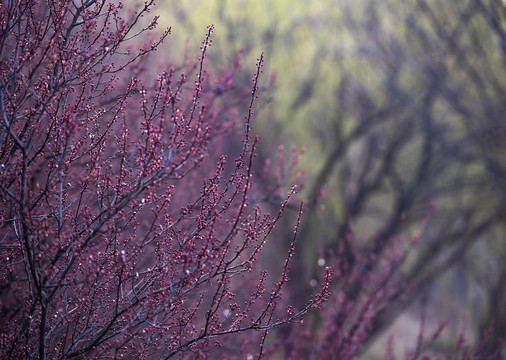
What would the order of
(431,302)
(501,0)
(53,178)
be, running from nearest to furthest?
(53,178) < (501,0) < (431,302)

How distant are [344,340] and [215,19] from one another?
27.7 feet

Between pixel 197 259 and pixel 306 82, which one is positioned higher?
pixel 306 82

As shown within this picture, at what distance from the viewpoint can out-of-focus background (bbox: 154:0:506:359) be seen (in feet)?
31.4

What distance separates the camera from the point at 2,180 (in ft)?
10.2

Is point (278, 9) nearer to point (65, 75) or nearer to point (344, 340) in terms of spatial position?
point (344, 340)

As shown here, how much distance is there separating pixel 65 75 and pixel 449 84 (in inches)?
324

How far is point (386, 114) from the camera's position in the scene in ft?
37.7

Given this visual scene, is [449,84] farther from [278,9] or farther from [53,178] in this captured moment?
[53,178]

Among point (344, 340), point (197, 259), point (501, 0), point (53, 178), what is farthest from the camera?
point (501, 0)

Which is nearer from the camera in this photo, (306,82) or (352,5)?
(352,5)

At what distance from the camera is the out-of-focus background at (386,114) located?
959 centimetres

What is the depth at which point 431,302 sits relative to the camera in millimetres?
23453

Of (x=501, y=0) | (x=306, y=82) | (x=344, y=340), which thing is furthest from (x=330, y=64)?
(x=344, y=340)

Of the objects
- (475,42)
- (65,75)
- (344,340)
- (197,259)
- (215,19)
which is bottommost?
(197,259)
